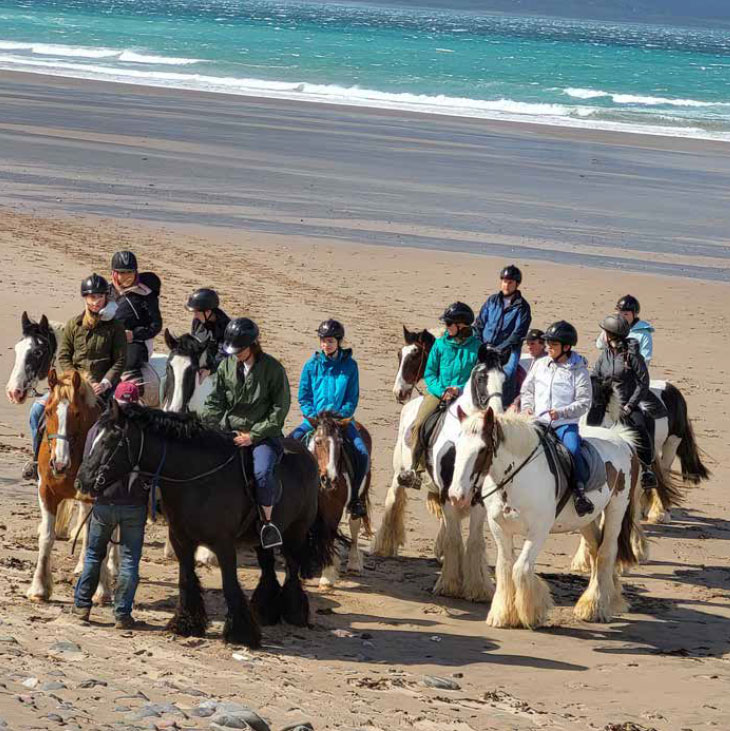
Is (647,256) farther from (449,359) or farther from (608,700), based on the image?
(608,700)

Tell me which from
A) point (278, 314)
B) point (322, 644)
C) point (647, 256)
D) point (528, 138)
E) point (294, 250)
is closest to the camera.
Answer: point (322, 644)

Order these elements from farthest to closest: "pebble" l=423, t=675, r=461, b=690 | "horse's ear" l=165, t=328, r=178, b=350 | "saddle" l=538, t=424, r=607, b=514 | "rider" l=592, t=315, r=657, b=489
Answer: "rider" l=592, t=315, r=657, b=489 < "horse's ear" l=165, t=328, r=178, b=350 < "saddle" l=538, t=424, r=607, b=514 < "pebble" l=423, t=675, r=461, b=690

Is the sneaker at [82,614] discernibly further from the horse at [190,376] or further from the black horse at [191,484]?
the horse at [190,376]

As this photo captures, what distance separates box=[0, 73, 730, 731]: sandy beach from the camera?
9672 millimetres

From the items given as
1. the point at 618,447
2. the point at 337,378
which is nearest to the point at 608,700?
the point at 618,447

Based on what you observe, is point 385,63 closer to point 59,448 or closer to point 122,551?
point 59,448

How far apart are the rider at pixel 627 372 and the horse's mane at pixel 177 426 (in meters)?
4.91

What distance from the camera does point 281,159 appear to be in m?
37.6

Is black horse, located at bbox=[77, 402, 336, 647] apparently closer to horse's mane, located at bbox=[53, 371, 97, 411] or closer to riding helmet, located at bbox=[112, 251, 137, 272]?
horse's mane, located at bbox=[53, 371, 97, 411]

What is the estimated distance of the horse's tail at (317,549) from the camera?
11.5 m

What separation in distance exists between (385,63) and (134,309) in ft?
252

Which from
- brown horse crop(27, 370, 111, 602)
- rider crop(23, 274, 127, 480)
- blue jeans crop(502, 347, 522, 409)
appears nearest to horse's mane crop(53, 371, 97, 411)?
brown horse crop(27, 370, 111, 602)

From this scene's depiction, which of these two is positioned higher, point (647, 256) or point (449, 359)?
point (647, 256)

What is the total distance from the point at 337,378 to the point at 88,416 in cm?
251
